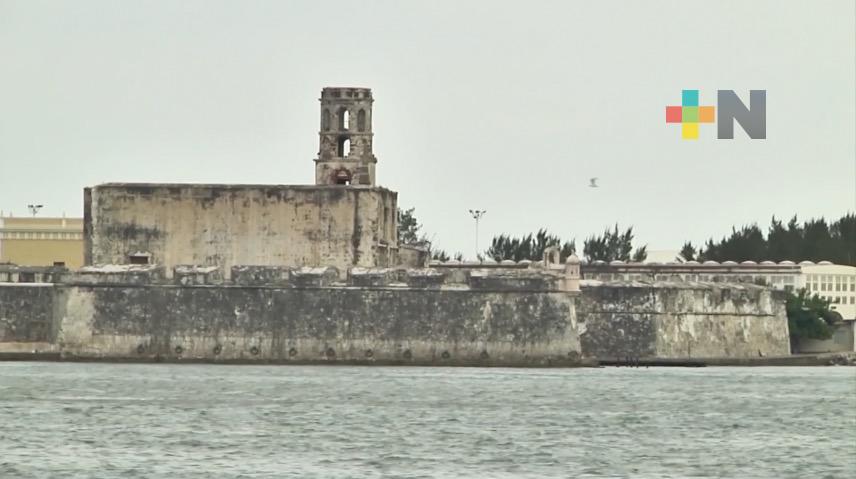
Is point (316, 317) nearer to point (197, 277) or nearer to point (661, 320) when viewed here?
point (197, 277)

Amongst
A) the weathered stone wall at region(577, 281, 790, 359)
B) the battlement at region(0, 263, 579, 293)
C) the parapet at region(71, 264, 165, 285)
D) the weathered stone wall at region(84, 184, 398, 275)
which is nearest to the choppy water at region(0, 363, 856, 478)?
the battlement at region(0, 263, 579, 293)

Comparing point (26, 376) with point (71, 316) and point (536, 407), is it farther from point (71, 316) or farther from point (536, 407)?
point (536, 407)

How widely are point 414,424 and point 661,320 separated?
24.4 meters

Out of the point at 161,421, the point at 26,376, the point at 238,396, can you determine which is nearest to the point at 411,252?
the point at 26,376

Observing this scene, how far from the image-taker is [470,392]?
5100 cm

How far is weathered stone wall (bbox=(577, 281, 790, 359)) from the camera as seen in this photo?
66000 mm

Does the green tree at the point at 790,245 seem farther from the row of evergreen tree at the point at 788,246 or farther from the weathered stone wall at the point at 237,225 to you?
the weathered stone wall at the point at 237,225

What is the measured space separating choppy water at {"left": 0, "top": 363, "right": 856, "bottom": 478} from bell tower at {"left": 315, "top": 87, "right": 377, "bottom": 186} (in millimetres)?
9878

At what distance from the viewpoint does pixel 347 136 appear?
68.2 meters

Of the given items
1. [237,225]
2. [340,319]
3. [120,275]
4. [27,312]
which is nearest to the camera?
[340,319]

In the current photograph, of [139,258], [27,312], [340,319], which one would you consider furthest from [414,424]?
[139,258]

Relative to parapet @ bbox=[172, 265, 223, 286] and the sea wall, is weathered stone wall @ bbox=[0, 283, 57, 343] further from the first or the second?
parapet @ bbox=[172, 265, 223, 286]

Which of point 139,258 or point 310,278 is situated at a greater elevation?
point 139,258

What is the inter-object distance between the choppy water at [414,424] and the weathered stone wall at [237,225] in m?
6.66
